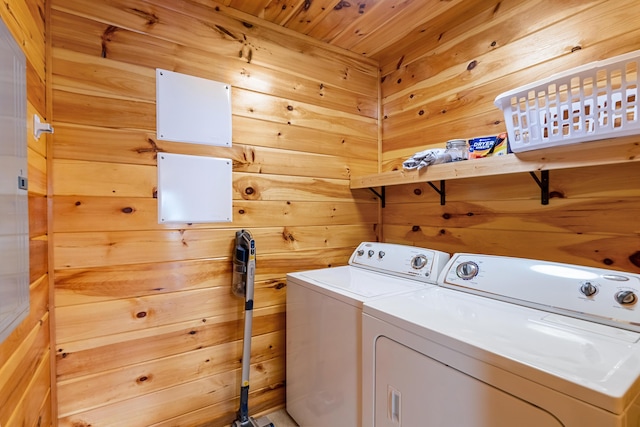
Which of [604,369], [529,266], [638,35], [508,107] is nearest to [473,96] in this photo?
[508,107]

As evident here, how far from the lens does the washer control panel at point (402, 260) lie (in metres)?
1.56

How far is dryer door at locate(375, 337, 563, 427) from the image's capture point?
2.59 feet

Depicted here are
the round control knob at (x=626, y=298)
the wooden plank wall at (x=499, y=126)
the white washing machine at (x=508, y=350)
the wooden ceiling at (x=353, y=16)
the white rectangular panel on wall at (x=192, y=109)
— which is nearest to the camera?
the white washing machine at (x=508, y=350)

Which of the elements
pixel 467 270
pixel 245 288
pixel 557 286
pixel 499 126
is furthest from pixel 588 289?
pixel 245 288

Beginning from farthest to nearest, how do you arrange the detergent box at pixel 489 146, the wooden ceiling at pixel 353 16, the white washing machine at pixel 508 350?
the wooden ceiling at pixel 353 16
the detergent box at pixel 489 146
the white washing machine at pixel 508 350

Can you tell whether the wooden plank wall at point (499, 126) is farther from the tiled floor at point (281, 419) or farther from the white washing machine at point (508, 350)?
the tiled floor at point (281, 419)

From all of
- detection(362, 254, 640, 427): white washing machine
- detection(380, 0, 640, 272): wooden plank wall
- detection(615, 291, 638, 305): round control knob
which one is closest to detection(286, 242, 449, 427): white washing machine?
detection(362, 254, 640, 427): white washing machine

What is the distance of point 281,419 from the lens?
5.93 feet

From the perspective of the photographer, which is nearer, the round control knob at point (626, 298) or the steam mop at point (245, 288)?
the round control knob at point (626, 298)

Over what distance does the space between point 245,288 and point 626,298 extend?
1468 mm

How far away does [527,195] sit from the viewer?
5.00 feet

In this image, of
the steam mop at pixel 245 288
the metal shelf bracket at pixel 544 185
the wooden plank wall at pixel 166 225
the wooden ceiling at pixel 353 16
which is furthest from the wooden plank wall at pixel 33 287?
the metal shelf bracket at pixel 544 185

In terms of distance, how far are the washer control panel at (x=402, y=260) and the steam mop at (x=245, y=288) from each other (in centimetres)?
68

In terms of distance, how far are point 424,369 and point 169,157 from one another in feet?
4.67
